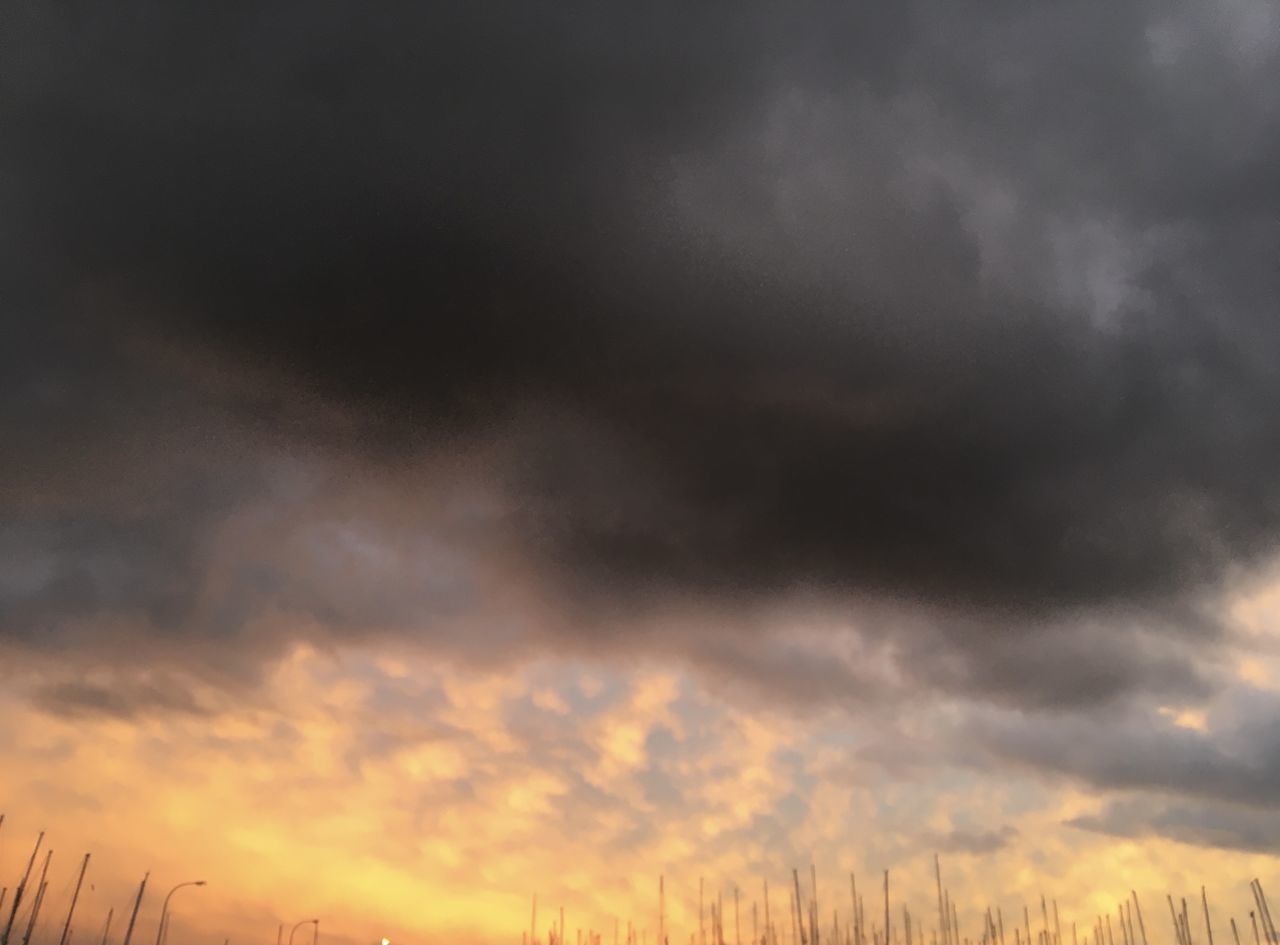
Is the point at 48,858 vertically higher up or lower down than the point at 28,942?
higher up

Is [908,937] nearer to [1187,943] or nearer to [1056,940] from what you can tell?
[1056,940]

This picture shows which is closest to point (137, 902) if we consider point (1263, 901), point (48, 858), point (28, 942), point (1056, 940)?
point (28, 942)

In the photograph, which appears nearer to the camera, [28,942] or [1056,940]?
[28,942]

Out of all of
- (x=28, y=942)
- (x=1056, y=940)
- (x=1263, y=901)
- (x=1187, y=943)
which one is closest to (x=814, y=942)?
(x=1056, y=940)

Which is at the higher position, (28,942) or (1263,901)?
(1263,901)

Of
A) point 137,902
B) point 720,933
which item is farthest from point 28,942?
point 720,933

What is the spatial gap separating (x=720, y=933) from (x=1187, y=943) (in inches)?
2775

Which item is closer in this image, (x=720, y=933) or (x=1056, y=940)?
(x=1056, y=940)

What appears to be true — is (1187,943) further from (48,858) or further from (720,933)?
(48,858)

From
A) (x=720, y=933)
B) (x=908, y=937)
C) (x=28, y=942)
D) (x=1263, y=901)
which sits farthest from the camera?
(x=720, y=933)

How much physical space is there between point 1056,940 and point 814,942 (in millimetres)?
37163

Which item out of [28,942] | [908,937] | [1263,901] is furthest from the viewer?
[908,937]

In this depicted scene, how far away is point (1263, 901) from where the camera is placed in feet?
452

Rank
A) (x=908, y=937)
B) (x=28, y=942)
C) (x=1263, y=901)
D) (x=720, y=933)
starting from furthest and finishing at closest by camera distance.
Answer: (x=720, y=933), (x=908, y=937), (x=1263, y=901), (x=28, y=942)
